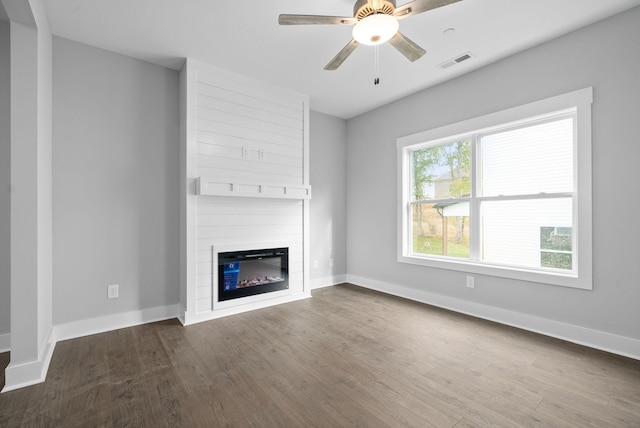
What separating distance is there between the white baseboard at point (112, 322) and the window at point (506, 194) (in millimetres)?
3036

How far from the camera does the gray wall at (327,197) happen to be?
468cm

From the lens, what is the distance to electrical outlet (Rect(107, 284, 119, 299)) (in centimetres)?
296

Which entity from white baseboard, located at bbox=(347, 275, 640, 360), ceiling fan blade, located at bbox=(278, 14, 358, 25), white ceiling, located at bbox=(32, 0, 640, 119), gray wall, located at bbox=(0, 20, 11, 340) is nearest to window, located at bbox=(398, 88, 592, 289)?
white baseboard, located at bbox=(347, 275, 640, 360)

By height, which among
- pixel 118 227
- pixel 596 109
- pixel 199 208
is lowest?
pixel 118 227

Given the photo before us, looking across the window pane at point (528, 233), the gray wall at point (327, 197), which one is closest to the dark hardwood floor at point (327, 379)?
the window pane at point (528, 233)

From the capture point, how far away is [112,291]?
2.98m

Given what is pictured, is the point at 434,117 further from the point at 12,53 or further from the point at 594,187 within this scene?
the point at 12,53

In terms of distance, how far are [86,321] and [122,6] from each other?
2830mm

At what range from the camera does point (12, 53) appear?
1990 millimetres

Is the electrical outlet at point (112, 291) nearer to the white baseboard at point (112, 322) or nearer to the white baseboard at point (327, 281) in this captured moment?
the white baseboard at point (112, 322)

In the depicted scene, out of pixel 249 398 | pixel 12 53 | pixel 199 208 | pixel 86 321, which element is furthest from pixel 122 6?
pixel 249 398

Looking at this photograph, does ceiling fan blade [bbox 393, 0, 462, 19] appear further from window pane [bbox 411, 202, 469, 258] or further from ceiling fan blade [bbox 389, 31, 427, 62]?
window pane [bbox 411, 202, 469, 258]

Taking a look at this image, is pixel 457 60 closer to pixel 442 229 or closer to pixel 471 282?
pixel 442 229

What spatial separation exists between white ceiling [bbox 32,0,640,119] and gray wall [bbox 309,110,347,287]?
1253 millimetres
